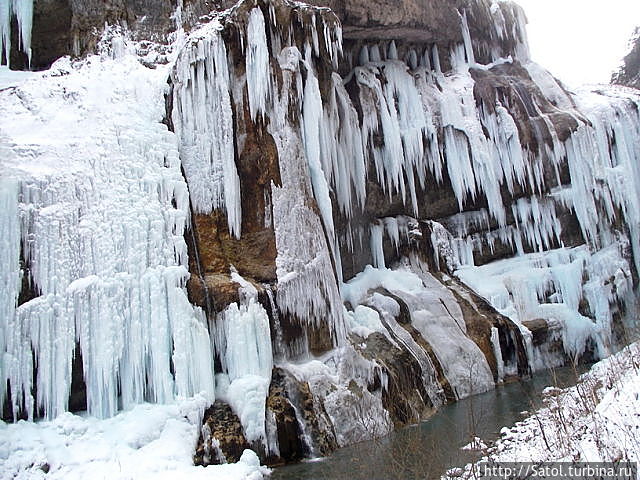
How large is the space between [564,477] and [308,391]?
6810 millimetres

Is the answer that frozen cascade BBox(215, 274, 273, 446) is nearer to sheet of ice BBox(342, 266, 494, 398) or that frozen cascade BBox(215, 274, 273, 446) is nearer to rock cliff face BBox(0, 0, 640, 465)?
rock cliff face BBox(0, 0, 640, 465)

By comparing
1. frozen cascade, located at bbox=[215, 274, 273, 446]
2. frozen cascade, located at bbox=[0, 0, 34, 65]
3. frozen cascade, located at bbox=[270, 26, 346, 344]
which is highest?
frozen cascade, located at bbox=[0, 0, 34, 65]

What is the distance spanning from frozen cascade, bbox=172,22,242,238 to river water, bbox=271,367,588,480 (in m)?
5.41

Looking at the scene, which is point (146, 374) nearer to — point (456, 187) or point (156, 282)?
point (156, 282)

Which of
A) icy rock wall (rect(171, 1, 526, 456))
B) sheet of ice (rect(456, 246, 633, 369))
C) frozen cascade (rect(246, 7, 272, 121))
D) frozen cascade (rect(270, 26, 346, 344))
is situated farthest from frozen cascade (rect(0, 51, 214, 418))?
sheet of ice (rect(456, 246, 633, 369))

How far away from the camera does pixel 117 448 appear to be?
30.2ft

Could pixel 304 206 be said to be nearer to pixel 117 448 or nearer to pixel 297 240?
pixel 297 240

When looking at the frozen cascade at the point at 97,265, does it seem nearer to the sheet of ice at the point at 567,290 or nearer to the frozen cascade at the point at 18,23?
the frozen cascade at the point at 18,23

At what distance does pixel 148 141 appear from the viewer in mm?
12602

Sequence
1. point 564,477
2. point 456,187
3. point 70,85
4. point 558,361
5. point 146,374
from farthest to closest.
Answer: point 456,187, point 558,361, point 70,85, point 146,374, point 564,477

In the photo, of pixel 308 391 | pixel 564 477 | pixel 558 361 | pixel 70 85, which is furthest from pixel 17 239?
pixel 558 361

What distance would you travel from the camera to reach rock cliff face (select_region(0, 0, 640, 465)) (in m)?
10.6

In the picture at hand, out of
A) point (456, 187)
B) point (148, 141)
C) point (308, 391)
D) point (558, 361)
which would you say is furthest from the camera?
point (456, 187)

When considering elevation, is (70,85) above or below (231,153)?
above
